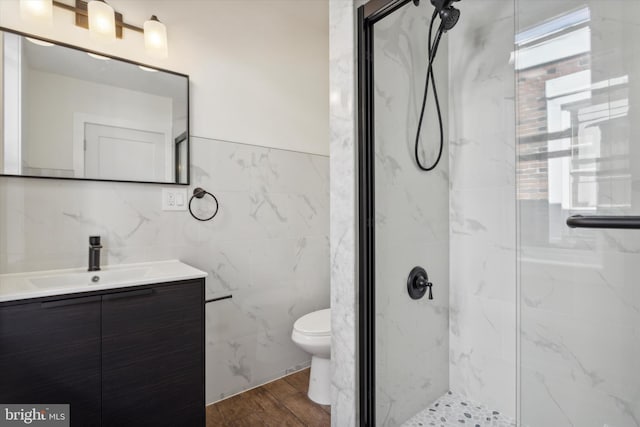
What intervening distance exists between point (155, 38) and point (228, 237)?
1.13 m

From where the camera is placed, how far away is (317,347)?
186 centimetres

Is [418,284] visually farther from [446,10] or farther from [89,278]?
[89,278]

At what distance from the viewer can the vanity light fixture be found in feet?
4.70

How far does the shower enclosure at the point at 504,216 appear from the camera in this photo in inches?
40.6

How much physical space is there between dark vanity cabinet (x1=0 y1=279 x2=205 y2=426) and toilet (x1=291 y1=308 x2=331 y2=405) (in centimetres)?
56

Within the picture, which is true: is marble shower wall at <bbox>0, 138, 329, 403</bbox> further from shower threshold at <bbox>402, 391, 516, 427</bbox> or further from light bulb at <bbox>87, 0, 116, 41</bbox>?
shower threshold at <bbox>402, 391, 516, 427</bbox>

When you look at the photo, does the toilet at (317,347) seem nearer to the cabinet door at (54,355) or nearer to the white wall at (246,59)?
the cabinet door at (54,355)

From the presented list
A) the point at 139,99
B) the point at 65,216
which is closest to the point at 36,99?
the point at 139,99

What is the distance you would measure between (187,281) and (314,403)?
1.09m

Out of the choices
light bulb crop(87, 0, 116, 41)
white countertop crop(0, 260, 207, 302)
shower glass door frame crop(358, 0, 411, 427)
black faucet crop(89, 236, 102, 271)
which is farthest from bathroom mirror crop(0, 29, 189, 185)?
shower glass door frame crop(358, 0, 411, 427)

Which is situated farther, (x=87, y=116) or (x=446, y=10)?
(x=87, y=116)

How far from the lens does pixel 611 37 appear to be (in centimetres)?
103

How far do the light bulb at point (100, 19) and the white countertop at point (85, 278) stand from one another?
→ 3.64 ft

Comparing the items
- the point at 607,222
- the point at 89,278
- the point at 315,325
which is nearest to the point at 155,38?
the point at 89,278
